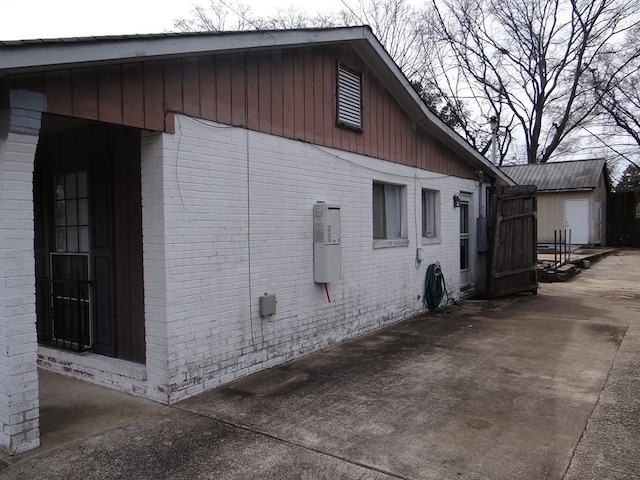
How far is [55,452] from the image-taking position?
3457 mm

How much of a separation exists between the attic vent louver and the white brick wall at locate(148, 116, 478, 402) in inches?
19.6

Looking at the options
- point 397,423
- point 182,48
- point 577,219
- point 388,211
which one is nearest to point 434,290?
point 388,211

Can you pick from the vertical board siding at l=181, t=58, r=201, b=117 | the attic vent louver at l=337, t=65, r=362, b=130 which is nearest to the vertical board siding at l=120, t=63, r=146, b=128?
the vertical board siding at l=181, t=58, r=201, b=117

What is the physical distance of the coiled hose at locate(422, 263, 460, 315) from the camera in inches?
357

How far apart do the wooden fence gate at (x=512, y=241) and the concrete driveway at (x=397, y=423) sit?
400 cm

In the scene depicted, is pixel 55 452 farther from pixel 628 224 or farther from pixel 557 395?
pixel 628 224

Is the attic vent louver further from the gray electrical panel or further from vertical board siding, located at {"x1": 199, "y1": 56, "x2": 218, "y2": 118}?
the gray electrical panel

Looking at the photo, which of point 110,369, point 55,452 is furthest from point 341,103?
point 55,452

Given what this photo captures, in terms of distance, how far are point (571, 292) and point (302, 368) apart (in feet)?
28.2

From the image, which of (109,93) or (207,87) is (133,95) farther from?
(207,87)

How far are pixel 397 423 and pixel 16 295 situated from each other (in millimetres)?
2994

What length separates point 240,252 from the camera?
200 inches

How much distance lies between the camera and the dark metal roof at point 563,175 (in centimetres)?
2203

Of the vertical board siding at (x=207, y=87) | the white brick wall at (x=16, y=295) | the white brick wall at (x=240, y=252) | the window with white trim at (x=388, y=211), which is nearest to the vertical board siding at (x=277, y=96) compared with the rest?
the white brick wall at (x=240, y=252)
